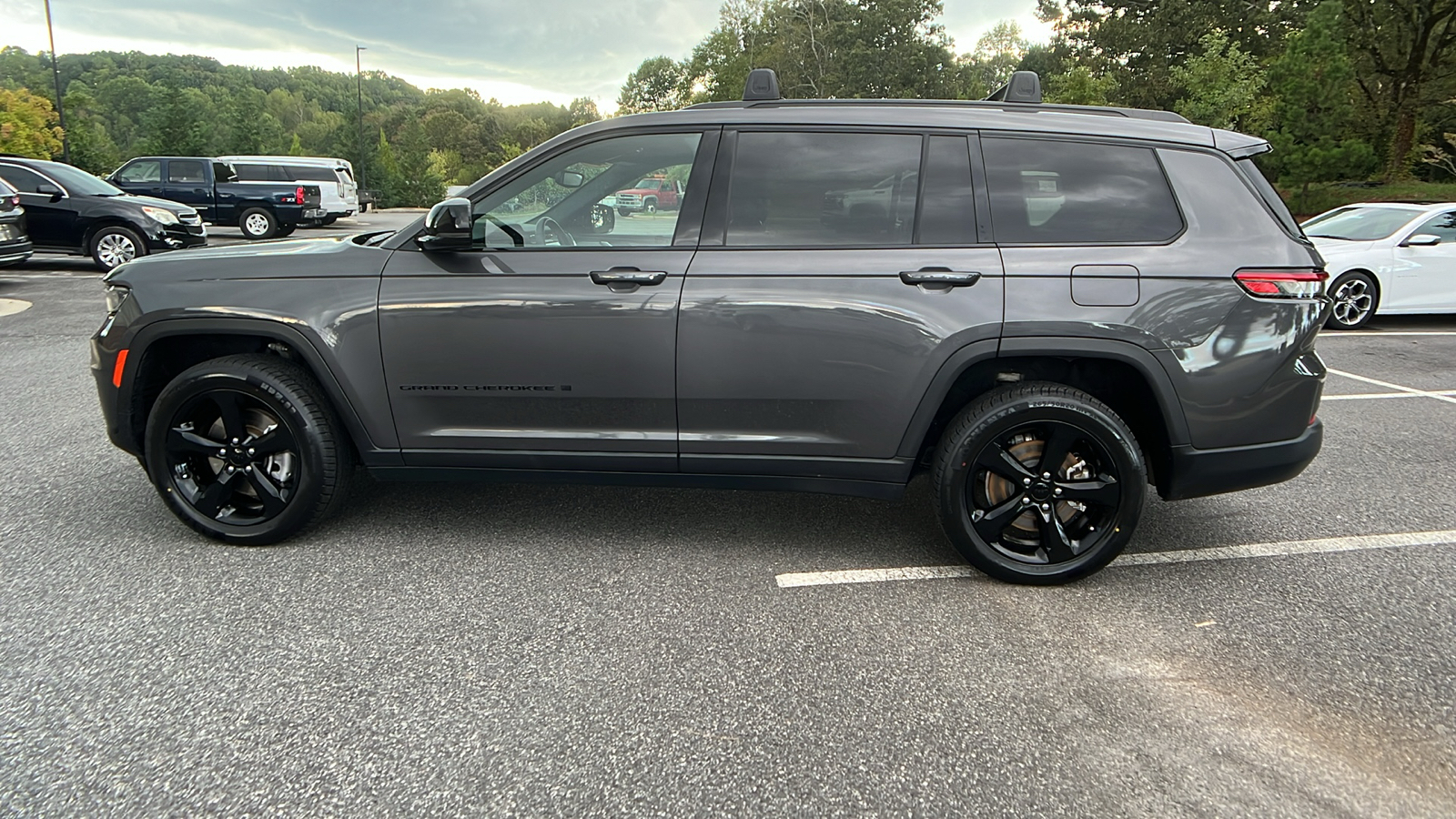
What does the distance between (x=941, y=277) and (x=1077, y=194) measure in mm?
625

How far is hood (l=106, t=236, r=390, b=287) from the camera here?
350 centimetres

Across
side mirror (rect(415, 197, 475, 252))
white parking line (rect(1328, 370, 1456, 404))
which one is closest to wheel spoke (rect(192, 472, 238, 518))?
side mirror (rect(415, 197, 475, 252))

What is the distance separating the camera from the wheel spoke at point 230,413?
3539 millimetres

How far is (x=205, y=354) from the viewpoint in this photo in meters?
3.83

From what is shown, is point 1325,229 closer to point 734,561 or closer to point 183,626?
point 734,561

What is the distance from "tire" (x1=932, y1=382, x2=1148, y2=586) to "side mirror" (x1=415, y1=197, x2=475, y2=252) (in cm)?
196

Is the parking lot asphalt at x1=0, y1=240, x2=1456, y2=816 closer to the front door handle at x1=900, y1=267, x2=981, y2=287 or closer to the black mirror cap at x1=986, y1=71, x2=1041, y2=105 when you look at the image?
the front door handle at x1=900, y1=267, x2=981, y2=287

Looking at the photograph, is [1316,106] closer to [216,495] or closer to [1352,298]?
[1352,298]

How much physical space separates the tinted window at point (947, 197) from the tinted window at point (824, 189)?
0.18ft

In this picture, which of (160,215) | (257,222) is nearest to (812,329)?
(160,215)

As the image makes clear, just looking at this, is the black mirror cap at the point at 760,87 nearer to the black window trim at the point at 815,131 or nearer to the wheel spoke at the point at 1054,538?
the black window trim at the point at 815,131

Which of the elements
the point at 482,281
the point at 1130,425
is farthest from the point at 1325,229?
the point at 482,281

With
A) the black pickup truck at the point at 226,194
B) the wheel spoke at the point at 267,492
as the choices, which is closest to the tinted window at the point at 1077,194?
the wheel spoke at the point at 267,492

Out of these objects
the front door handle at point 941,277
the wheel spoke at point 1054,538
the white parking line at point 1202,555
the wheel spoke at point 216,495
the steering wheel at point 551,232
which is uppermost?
the steering wheel at point 551,232
